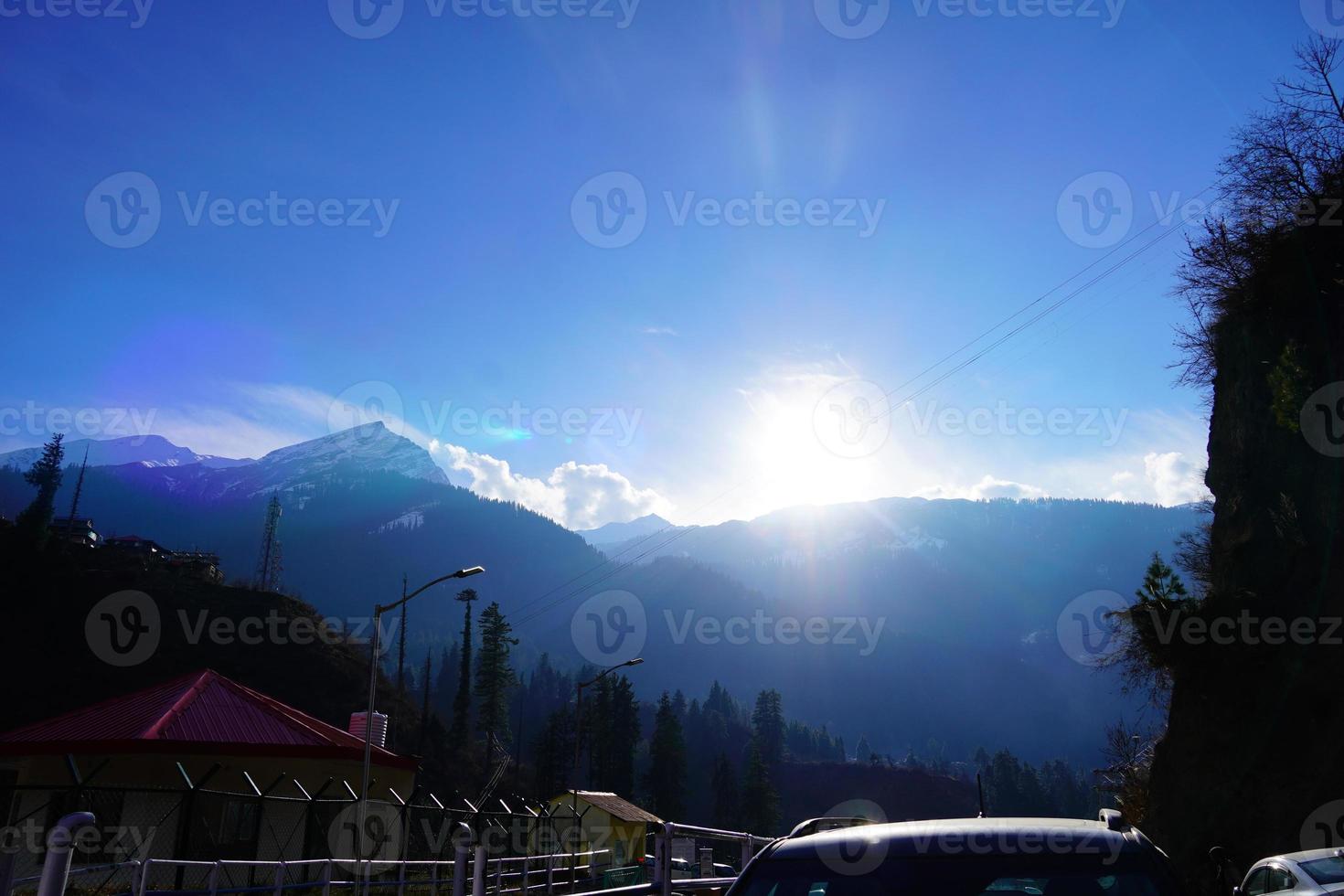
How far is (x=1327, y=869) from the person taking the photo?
9.90 metres

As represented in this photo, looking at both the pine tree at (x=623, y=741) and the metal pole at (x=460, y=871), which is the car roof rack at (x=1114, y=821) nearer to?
the metal pole at (x=460, y=871)

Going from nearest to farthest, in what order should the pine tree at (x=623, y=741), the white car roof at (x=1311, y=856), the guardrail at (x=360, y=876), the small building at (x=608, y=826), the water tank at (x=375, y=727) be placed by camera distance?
1. the white car roof at (x=1311, y=856)
2. the guardrail at (x=360, y=876)
3. the water tank at (x=375, y=727)
4. the small building at (x=608, y=826)
5. the pine tree at (x=623, y=741)

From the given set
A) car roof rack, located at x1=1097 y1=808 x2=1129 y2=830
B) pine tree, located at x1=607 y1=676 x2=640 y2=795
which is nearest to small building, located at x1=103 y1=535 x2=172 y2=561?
pine tree, located at x1=607 y1=676 x2=640 y2=795

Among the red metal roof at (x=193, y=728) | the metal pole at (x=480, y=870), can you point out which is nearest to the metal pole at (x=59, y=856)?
the metal pole at (x=480, y=870)

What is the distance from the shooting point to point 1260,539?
74.2 feet

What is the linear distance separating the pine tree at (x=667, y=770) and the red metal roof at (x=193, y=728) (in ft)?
251

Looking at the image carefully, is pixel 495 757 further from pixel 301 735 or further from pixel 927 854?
pixel 927 854

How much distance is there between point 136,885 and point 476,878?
6.85m

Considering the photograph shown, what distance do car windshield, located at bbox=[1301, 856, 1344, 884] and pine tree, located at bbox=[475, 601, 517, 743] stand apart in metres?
90.6

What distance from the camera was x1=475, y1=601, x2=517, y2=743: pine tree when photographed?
9806cm

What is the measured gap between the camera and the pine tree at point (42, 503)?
88.9 meters

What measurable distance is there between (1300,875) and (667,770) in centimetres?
10118

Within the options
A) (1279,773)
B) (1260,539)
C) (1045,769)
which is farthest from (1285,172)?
(1045,769)

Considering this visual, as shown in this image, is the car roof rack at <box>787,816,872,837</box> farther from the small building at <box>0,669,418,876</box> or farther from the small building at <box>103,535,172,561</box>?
the small building at <box>103,535,172,561</box>
